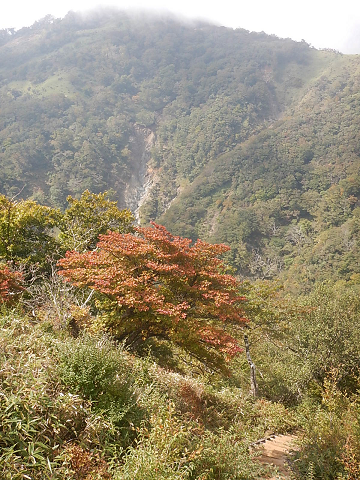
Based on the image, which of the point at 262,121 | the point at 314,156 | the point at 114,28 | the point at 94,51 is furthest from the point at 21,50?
the point at 314,156

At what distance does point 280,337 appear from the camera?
14867 millimetres

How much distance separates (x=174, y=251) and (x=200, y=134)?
368 feet

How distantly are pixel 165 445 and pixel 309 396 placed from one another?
11963mm

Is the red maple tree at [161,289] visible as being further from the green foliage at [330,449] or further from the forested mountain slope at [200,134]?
the forested mountain slope at [200,134]

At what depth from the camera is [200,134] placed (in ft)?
372

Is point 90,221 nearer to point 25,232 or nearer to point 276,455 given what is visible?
point 25,232

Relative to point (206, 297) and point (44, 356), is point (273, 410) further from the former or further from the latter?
point (44, 356)

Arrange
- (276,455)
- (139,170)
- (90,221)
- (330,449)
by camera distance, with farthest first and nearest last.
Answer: (139,170) < (90,221) < (276,455) < (330,449)

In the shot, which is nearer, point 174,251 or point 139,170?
point 174,251

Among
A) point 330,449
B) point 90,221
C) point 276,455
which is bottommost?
point 276,455

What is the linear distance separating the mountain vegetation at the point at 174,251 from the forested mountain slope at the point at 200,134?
2.23 feet

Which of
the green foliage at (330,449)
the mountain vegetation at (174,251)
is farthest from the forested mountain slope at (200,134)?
the green foliage at (330,449)

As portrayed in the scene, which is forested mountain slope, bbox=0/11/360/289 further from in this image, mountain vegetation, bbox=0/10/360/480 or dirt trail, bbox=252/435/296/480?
dirt trail, bbox=252/435/296/480

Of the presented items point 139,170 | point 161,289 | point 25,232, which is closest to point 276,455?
point 161,289
